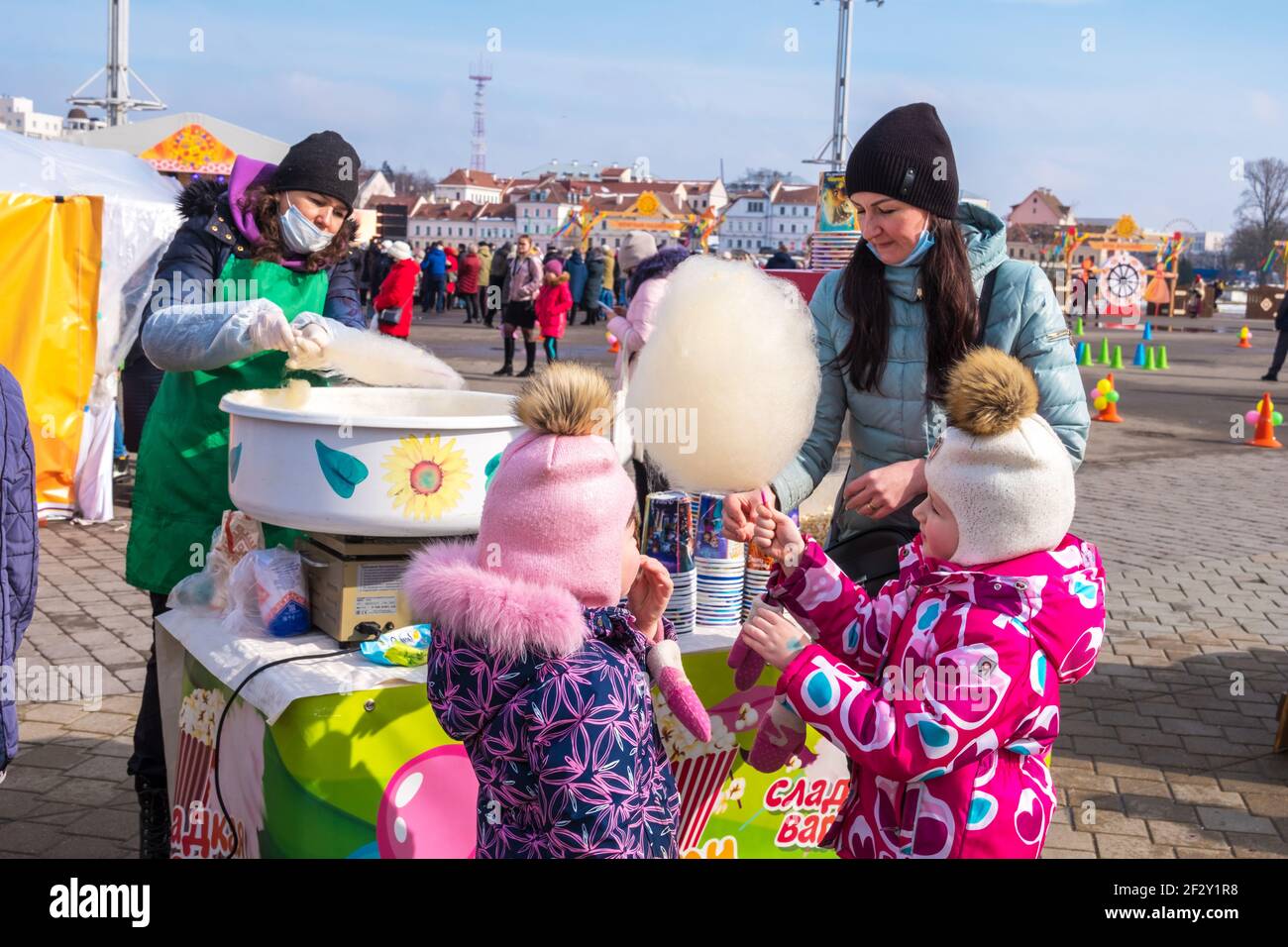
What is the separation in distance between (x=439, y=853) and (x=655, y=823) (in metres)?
0.67

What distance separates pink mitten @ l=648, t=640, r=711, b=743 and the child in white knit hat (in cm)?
20

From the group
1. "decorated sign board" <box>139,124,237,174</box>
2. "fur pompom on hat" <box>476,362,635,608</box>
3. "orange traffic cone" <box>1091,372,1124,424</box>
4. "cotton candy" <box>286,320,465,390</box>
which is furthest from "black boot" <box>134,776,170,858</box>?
"decorated sign board" <box>139,124,237,174</box>

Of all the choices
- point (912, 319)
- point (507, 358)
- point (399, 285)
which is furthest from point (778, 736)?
point (507, 358)

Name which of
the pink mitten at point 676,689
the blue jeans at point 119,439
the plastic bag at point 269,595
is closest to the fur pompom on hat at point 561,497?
the pink mitten at point 676,689

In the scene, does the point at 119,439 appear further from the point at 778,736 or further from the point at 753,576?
the point at 778,736

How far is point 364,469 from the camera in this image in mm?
2379

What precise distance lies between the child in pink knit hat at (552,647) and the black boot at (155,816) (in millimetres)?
1387

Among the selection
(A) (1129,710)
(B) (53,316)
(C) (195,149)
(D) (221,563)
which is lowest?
(A) (1129,710)

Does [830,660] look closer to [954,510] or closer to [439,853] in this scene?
[954,510]

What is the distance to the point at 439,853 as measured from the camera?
2449 millimetres

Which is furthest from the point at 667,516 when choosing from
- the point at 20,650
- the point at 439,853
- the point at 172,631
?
the point at 20,650

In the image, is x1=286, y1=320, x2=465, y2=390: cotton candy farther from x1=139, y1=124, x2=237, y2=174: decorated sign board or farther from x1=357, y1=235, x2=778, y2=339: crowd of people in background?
x1=357, y1=235, x2=778, y2=339: crowd of people in background

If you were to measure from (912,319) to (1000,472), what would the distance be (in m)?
0.76

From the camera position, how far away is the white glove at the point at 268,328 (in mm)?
2580
